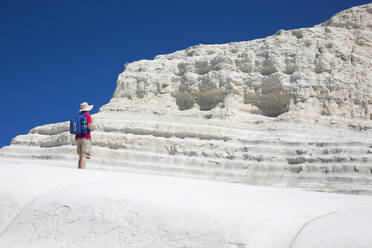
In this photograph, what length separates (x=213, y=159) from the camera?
41.7 feet

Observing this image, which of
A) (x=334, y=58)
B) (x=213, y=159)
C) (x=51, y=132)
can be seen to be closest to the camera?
(x=213, y=159)

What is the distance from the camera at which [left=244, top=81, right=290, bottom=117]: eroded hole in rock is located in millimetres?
14734

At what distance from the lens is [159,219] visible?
3.25m

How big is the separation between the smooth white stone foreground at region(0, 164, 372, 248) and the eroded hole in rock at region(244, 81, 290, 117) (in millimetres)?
10932

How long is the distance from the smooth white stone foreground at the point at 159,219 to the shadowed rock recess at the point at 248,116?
24.6ft

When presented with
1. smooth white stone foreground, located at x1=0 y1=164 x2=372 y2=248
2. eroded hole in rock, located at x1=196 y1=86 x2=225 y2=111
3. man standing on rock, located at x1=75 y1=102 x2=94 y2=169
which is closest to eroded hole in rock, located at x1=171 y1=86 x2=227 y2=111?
eroded hole in rock, located at x1=196 y1=86 x2=225 y2=111

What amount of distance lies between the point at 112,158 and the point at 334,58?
29.3ft

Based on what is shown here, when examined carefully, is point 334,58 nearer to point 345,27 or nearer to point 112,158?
point 345,27

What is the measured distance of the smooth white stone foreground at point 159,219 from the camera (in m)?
2.95

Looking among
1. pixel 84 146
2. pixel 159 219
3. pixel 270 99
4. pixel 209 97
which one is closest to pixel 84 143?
pixel 84 146

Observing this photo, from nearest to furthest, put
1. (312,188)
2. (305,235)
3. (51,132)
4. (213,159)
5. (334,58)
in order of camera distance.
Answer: (305,235)
(312,188)
(213,159)
(334,58)
(51,132)

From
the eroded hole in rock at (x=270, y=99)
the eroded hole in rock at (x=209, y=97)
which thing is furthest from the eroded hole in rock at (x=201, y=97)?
the eroded hole in rock at (x=270, y=99)

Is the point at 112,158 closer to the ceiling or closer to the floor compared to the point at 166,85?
closer to the floor

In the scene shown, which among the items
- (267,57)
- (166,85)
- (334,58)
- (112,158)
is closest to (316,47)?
(334,58)
